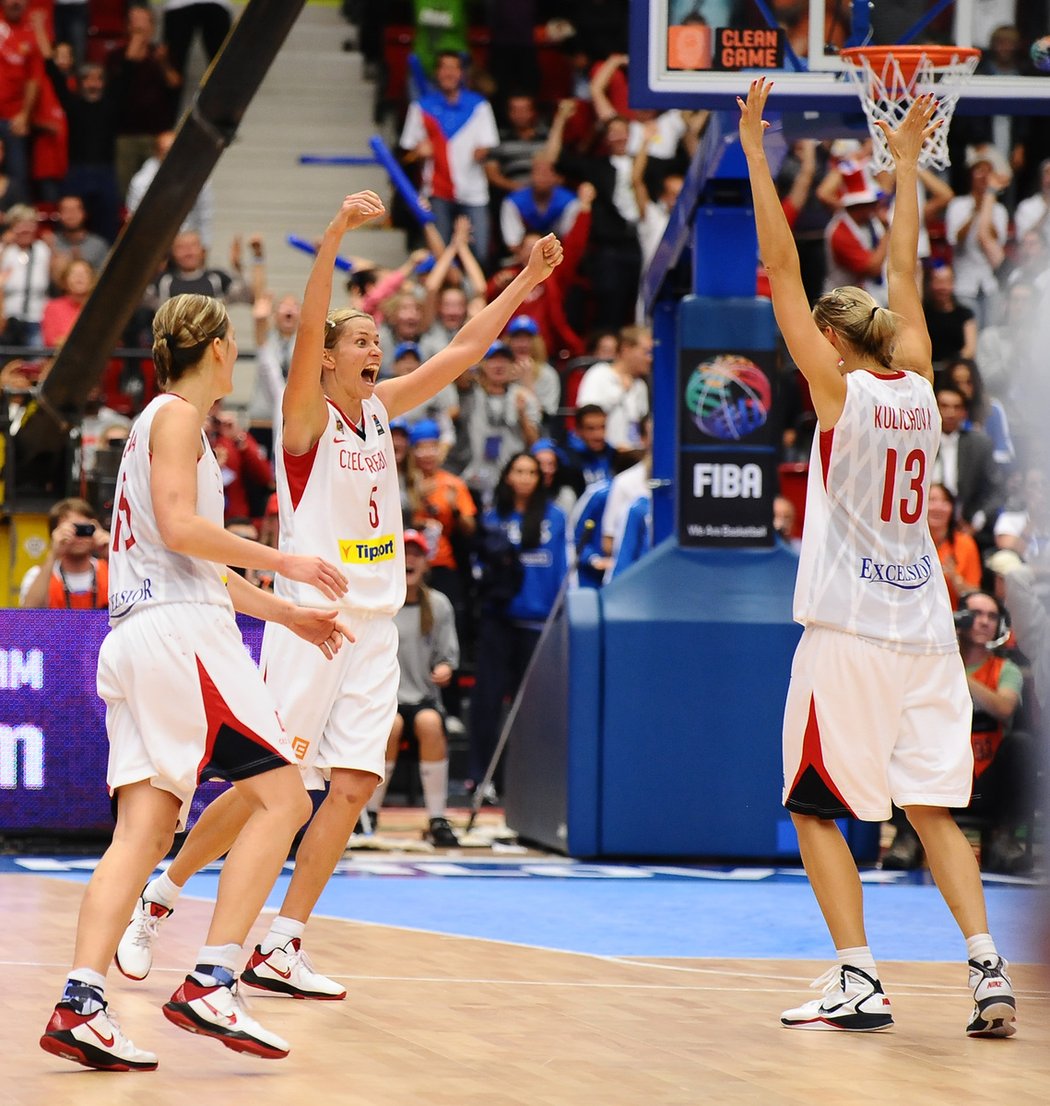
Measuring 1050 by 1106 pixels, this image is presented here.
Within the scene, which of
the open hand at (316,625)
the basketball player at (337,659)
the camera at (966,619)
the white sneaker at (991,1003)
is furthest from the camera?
the camera at (966,619)

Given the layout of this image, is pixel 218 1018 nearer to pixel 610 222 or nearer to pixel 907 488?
pixel 907 488

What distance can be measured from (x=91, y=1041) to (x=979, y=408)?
1063 centimetres

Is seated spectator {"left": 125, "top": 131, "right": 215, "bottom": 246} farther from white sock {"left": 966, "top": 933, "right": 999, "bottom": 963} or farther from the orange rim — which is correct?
white sock {"left": 966, "top": 933, "right": 999, "bottom": 963}

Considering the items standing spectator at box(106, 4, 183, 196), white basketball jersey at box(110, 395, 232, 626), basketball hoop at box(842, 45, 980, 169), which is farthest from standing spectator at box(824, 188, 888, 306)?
white basketball jersey at box(110, 395, 232, 626)

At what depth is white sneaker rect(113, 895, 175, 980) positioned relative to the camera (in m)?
6.30

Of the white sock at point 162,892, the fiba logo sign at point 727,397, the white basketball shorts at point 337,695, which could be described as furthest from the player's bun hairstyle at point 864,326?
the fiba logo sign at point 727,397

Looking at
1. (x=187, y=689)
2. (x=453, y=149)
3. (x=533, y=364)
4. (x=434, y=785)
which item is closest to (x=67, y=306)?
(x=533, y=364)

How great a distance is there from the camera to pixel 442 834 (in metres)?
10.7

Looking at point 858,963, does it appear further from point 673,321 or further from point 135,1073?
point 673,321

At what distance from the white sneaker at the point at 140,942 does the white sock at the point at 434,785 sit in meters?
4.29

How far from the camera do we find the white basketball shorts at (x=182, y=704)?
5.18m

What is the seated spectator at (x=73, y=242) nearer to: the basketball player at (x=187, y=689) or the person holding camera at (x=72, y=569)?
the person holding camera at (x=72, y=569)

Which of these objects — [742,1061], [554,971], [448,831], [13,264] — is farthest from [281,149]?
[742,1061]

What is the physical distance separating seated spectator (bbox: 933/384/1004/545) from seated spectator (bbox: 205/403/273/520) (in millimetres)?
4535
